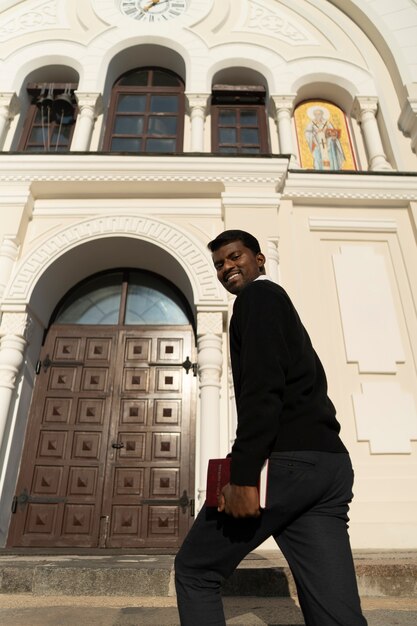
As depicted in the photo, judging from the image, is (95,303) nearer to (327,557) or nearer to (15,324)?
(15,324)

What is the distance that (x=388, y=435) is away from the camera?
15.4 feet

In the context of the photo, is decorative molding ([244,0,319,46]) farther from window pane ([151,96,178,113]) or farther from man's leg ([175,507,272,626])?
man's leg ([175,507,272,626])

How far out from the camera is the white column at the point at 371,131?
6594 millimetres

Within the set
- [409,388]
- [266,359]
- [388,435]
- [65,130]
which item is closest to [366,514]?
[388,435]

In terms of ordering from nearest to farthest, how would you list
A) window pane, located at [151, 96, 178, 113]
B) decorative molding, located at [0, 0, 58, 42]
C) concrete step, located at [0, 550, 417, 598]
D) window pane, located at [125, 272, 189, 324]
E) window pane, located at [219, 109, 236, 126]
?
1. concrete step, located at [0, 550, 417, 598]
2. window pane, located at [125, 272, 189, 324]
3. window pane, located at [219, 109, 236, 126]
4. window pane, located at [151, 96, 178, 113]
5. decorative molding, located at [0, 0, 58, 42]

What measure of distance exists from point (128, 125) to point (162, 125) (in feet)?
1.88

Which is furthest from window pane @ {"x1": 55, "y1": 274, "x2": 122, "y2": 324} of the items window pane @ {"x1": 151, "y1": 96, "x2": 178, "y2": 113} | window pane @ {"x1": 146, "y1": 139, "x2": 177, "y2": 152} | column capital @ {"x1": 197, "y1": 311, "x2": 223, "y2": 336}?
window pane @ {"x1": 151, "y1": 96, "x2": 178, "y2": 113}

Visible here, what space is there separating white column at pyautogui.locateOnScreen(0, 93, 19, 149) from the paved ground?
6.65 metres

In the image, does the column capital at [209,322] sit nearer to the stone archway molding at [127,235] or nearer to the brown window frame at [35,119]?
the stone archway molding at [127,235]

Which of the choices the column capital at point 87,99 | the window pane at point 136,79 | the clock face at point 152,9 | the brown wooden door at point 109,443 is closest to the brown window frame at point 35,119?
the column capital at point 87,99

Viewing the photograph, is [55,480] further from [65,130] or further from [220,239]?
[65,130]

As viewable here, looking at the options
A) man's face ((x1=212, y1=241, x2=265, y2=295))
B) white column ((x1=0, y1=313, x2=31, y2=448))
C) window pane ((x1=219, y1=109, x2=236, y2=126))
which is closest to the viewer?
man's face ((x1=212, y1=241, x2=265, y2=295))

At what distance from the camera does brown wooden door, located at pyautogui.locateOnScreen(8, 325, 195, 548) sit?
4.90 metres

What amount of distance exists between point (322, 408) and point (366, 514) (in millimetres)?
3528
